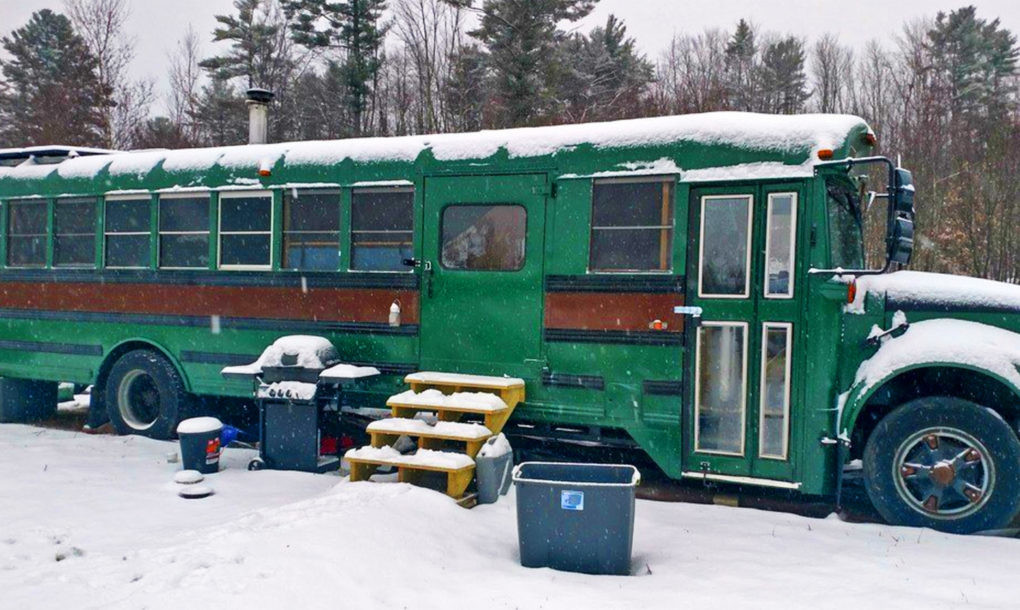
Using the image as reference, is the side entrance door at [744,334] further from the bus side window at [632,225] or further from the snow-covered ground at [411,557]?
the snow-covered ground at [411,557]

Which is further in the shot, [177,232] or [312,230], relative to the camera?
[177,232]

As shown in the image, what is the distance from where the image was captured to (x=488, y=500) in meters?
6.27

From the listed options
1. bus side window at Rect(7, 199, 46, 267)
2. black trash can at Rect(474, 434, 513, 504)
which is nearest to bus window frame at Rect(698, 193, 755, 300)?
black trash can at Rect(474, 434, 513, 504)

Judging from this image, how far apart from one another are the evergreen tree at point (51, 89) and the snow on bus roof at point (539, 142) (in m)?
21.2

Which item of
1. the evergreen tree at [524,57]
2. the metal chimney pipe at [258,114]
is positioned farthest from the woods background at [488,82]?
the metal chimney pipe at [258,114]

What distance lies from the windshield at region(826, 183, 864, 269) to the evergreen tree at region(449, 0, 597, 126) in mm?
17331

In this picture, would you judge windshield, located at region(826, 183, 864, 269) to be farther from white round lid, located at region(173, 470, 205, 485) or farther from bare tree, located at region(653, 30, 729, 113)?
bare tree, located at region(653, 30, 729, 113)

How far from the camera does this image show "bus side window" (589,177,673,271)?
21.0 feet

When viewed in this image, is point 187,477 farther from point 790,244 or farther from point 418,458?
point 790,244

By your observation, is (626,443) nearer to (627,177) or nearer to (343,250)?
(627,177)

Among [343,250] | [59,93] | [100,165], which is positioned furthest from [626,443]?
[59,93]

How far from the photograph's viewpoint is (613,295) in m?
6.53

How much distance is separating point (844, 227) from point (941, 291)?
809 millimetres

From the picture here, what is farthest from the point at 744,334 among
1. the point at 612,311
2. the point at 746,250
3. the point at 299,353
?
the point at 299,353
